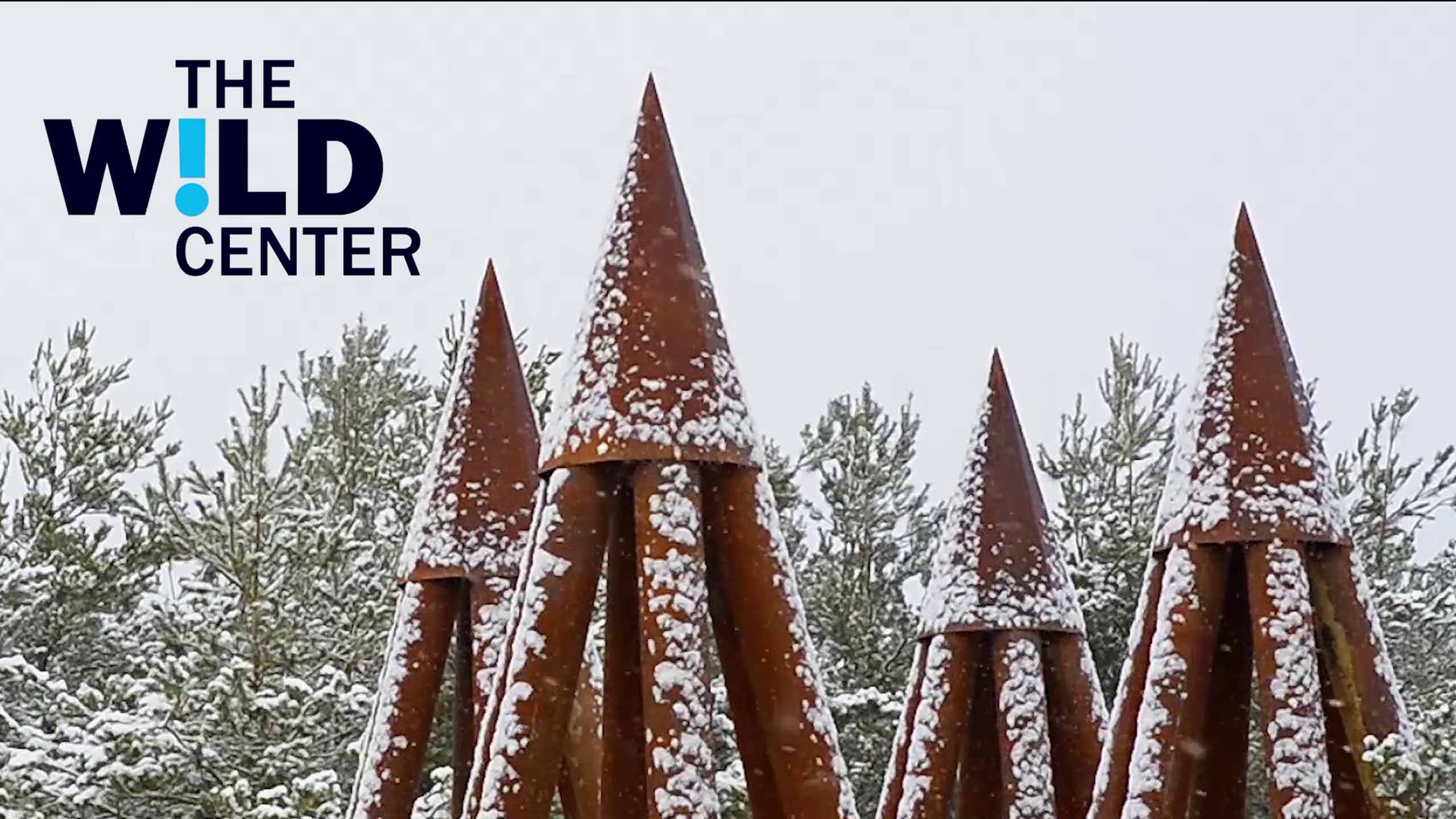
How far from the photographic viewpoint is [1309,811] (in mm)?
7641

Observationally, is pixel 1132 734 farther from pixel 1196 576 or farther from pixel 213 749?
pixel 213 749

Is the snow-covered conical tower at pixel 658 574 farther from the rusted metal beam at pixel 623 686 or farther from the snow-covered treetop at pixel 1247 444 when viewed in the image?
the snow-covered treetop at pixel 1247 444

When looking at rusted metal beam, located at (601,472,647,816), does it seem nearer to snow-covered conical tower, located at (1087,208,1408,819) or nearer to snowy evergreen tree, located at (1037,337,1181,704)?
snow-covered conical tower, located at (1087,208,1408,819)

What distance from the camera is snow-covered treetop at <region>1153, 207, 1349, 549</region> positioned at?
8.22 metres

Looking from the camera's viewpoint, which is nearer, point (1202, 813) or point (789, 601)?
point (789, 601)

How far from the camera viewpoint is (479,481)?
9383mm

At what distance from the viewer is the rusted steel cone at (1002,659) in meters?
9.99

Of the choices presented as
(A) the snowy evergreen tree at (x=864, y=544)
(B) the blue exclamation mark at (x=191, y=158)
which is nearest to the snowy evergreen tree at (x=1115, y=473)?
(A) the snowy evergreen tree at (x=864, y=544)

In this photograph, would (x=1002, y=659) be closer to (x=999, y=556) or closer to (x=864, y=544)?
(x=999, y=556)

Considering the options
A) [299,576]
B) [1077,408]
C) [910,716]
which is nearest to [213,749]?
[299,576]

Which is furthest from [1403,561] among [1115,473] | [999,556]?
[999,556]

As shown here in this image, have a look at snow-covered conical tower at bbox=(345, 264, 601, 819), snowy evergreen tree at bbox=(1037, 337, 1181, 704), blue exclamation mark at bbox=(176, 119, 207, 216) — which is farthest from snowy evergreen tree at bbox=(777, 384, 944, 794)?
snow-covered conical tower at bbox=(345, 264, 601, 819)

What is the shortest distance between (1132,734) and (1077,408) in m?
16.1

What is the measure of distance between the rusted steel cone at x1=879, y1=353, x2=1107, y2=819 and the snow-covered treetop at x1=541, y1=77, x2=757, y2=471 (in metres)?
2.77
